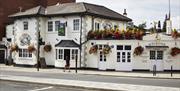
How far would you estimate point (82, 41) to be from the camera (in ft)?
135

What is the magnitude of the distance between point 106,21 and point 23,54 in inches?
411

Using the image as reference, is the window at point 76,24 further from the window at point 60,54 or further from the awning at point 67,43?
the window at point 60,54

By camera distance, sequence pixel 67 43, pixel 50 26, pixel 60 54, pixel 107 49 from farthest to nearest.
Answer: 1. pixel 50 26
2. pixel 60 54
3. pixel 67 43
4. pixel 107 49

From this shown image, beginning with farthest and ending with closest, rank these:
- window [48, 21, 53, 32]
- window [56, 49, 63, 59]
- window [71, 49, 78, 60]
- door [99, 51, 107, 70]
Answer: window [48, 21, 53, 32]
window [56, 49, 63, 59]
window [71, 49, 78, 60]
door [99, 51, 107, 70]

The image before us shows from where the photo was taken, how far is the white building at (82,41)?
37688 mm

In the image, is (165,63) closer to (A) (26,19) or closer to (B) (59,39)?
(B) (59,39)

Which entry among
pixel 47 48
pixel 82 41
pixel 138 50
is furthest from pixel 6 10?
pixel 138 50

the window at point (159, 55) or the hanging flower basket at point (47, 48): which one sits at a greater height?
the hanging flower basket at point (47, 48)

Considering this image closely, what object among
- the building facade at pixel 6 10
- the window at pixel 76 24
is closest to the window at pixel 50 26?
the window at pixel 76 24

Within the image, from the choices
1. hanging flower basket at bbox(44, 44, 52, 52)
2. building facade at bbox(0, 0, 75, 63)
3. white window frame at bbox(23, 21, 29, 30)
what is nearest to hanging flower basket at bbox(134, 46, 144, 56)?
hanging flower basket at bbox(44, 44, 52, 52)

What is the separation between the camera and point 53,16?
43781mm

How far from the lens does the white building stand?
37688 mm

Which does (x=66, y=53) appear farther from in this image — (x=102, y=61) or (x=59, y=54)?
(x=102, y=61)

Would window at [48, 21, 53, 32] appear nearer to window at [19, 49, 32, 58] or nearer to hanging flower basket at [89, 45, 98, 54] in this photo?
window at [19, 49, 32, 58]
